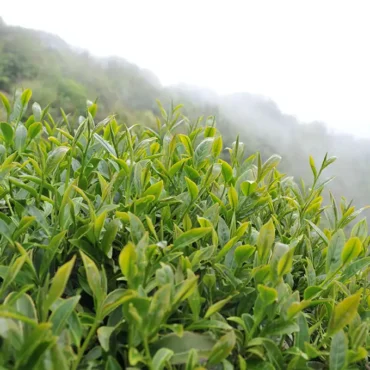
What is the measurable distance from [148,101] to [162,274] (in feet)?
39.3

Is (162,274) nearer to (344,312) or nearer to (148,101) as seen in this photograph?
(344,312)

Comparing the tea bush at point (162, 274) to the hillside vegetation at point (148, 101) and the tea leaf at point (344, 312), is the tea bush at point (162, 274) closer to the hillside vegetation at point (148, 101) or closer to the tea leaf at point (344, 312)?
the tea leaf at point (344, 312)

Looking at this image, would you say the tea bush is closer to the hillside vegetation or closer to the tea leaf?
the tea leaf

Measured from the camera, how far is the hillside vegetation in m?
9.30

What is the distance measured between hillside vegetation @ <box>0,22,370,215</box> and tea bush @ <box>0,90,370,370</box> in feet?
23.8

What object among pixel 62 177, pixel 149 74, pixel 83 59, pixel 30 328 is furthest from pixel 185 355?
pixel 149 74

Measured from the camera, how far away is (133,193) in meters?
0.91

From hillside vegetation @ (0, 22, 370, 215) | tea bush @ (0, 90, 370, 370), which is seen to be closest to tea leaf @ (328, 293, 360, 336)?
tea bush @ (0, 90, 370, 370)

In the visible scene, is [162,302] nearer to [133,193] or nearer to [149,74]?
[133,193]

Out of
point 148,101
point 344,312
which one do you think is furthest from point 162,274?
point 148,101

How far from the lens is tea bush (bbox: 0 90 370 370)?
52 centimetres

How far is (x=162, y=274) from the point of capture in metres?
0.56

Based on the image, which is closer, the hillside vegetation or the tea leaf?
the tea leaf

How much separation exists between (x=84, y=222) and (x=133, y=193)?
0.60 ft
